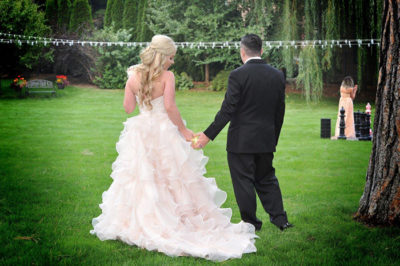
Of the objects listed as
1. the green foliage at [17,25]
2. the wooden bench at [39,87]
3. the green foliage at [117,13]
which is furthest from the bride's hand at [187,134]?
the green foliage at [117,13]

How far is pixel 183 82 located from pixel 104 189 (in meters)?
18.7

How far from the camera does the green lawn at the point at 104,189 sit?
3760mm

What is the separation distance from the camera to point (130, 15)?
23.4 m

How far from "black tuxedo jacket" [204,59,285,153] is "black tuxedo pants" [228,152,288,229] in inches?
4.4

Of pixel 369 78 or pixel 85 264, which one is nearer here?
pixel 85 264

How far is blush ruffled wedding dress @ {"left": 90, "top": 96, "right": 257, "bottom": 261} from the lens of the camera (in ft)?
12.8

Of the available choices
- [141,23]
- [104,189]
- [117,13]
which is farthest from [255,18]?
[104,189]

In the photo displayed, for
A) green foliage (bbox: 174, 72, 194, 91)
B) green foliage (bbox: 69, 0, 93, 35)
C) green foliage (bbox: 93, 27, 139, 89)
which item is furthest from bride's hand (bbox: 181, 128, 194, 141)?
green foliage (bbox: 174, 72, 194, 91)

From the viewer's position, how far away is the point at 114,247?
3.87m

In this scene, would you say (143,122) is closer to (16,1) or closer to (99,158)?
(99,158)

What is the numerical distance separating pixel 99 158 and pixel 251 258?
5.48 metres

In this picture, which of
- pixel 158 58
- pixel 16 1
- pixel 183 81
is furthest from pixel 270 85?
pixel 183 81

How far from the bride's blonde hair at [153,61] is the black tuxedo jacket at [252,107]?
61cm

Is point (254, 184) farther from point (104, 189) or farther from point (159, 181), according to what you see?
point (104, 189)
